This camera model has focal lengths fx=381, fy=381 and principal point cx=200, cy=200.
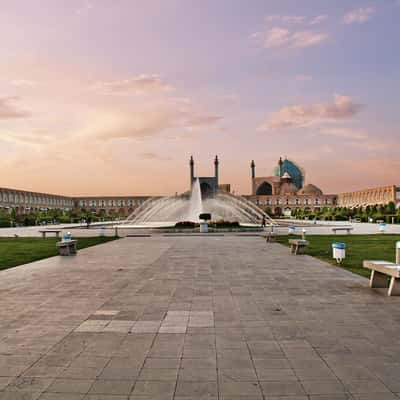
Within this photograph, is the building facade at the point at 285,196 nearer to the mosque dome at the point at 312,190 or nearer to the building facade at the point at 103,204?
the mosque dome at the point at 312,190

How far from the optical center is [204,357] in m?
3.29

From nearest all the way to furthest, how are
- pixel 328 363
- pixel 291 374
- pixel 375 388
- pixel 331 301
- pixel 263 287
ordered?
pixel 375 388, pixel 291 374, pixel 328 363, pixel 331 301, pixel 263 287

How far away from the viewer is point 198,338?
377 centimetres

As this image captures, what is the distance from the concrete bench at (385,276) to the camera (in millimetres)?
5680

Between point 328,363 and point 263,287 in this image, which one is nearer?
point 328,363

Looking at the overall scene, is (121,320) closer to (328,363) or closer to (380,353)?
(328,363)

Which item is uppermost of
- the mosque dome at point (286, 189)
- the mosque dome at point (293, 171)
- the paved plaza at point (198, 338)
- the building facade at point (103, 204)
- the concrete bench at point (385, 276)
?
the mosque dome at point (293, 171)

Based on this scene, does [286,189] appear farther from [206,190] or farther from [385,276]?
[385,276]

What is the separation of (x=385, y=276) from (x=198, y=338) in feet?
12.9

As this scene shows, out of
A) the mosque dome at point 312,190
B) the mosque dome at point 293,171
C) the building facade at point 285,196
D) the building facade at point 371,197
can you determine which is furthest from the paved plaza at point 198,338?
the mosque dome at point 293,171

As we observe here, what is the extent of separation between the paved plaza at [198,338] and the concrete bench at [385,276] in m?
0.19

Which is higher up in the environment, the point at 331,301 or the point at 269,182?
the point at 269,182

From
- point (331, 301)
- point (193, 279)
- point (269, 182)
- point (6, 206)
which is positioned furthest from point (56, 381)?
point (269, 182)

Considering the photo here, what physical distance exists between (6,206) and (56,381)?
64186mm
